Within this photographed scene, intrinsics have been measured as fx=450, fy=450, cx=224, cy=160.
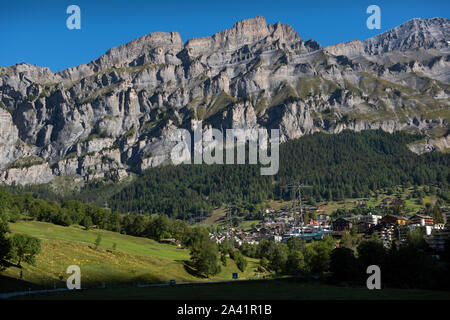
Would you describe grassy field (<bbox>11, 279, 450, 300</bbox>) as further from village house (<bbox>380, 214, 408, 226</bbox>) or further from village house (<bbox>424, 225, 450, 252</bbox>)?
village house (<bbox>380, 214, 408, 226</bbox>)

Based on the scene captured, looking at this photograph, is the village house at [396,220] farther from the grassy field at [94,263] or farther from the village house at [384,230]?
the grassy field at [94,263]

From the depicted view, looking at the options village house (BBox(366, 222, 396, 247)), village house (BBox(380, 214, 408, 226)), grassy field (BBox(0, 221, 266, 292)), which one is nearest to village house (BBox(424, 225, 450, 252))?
village house (BBox(366, 222, 396, 247))

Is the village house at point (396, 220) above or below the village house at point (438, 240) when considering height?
above

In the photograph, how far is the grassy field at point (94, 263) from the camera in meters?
83.5

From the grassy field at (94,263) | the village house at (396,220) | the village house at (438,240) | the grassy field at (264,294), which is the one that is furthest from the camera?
the village house at (396,220)

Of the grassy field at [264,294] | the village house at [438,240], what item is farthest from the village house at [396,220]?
the grassy field at [264,294]

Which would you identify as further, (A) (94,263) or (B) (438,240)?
(B) (438,240)

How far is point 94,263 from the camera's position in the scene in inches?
4067

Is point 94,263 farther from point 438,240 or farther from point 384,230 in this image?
point 384,230

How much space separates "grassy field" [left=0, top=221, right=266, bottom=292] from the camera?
8350 cm

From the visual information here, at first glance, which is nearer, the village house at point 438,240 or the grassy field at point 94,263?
the grassy field at point 94,263

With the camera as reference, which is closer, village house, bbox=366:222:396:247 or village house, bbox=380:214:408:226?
village house, bbox=366:222:396:247

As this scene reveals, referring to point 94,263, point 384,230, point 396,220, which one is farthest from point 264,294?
point 396,220
